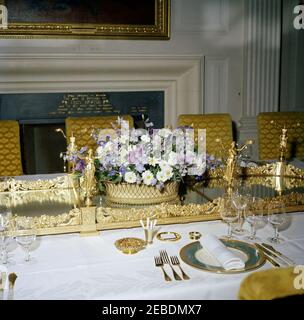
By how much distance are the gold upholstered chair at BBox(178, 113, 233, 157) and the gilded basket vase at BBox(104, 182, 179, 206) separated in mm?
1158

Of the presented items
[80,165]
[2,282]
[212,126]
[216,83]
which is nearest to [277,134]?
[212,126]

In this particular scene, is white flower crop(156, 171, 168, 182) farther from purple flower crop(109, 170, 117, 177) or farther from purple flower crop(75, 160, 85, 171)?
purple flower crop(75, 160, 85, 171)

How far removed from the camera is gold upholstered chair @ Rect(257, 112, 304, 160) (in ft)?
9.90

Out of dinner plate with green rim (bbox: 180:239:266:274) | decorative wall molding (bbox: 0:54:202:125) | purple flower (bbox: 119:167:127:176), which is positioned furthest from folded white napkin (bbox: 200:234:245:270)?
decorative wall molding (bbox: 0:54:202:125)

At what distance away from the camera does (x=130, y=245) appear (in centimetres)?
144

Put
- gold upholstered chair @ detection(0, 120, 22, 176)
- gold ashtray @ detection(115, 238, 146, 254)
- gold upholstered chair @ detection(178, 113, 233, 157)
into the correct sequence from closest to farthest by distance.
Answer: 1. gold ashtray @ detection(115, 238, 146, 254)
2. gold upholstered chair @ detection(0, 120, 22, 176)
3. gold upholstered chair @ detection(178, 113, 233, 157)

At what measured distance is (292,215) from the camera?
1738 mm

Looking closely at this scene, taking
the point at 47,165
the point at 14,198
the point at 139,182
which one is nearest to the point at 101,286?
the point at 139,182

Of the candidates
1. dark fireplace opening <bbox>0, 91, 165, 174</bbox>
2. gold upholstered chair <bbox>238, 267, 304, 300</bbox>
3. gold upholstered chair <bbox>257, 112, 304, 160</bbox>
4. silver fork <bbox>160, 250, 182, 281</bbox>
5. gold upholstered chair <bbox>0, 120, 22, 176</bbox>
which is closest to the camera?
gold upholstered chair <bbox>238, 267, 304, 300</bbox>

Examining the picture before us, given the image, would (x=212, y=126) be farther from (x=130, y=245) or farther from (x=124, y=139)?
(x=130, y=245)

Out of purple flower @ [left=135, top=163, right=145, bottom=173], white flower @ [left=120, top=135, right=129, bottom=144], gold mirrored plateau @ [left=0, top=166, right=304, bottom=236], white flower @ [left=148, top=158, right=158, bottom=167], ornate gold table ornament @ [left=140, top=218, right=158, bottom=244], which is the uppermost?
white flower @ [left=120, top=135, right=129, bottom=144]

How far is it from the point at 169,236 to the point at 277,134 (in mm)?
1739

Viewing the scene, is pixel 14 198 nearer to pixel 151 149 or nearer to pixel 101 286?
pixel 151 149

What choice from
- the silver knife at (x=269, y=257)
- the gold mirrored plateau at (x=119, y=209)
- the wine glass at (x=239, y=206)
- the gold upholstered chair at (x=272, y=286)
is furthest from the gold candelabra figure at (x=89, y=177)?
the gold upholstered chair at (x=272, y=286)
